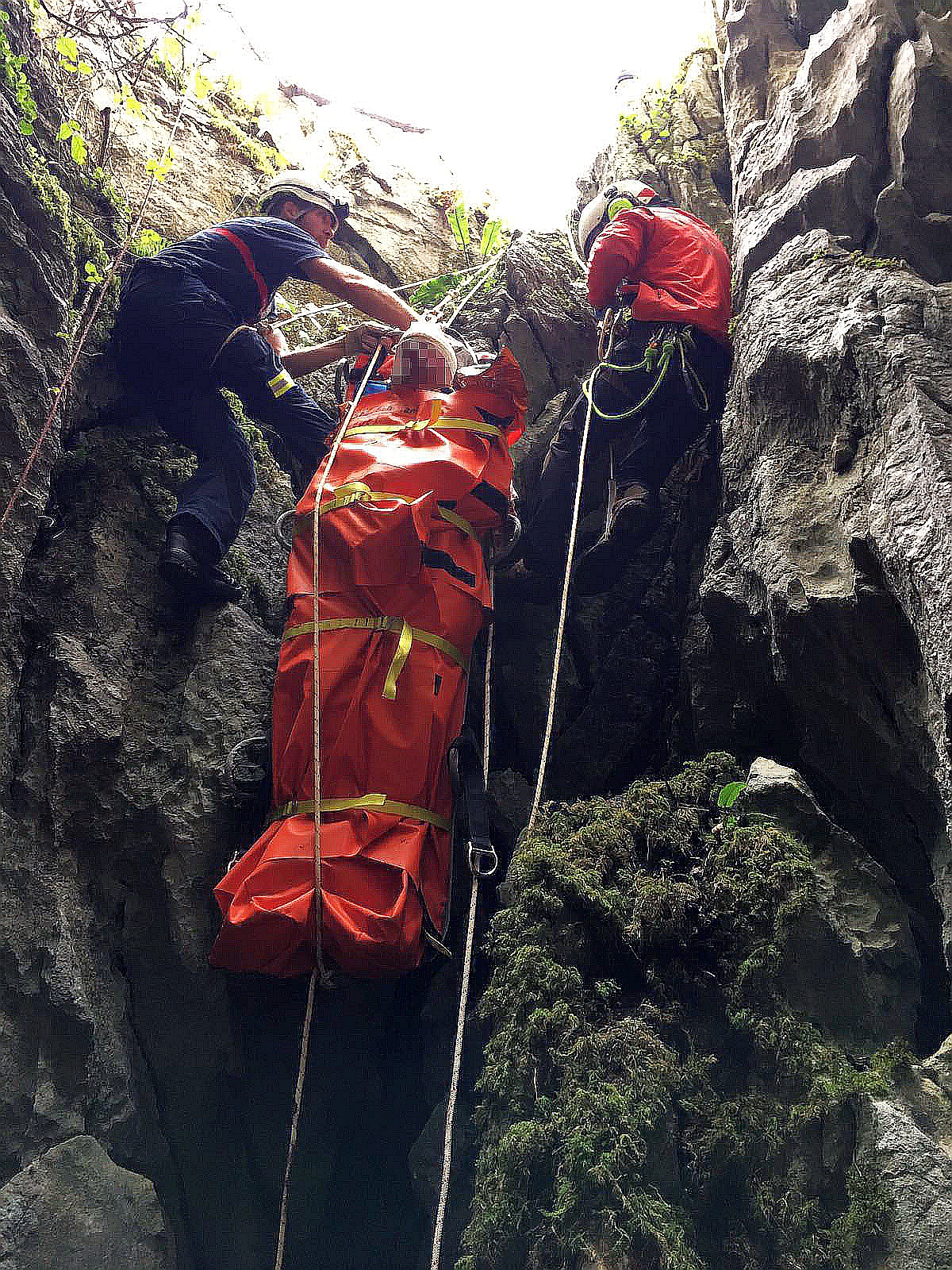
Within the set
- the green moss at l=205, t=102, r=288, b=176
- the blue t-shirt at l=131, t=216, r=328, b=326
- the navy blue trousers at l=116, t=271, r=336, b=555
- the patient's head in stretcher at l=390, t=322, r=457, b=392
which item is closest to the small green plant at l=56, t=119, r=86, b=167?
the blue t-shirt at l=131, t=216, r=328, b=326

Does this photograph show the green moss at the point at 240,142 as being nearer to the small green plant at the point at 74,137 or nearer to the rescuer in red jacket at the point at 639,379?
the small green plant at the point at 74,137

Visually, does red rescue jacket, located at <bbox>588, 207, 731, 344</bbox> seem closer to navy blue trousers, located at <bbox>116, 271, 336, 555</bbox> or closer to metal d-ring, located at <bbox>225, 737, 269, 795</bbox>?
navy blue trousers, located at <bbox>116, 271, 336, 555</bbox>

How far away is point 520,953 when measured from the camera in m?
2.80

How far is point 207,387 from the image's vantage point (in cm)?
431

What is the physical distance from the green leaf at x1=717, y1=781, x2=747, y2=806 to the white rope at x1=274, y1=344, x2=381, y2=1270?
1.45m

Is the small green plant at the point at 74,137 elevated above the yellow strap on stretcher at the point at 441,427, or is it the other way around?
the small green plant at the point at 74,137

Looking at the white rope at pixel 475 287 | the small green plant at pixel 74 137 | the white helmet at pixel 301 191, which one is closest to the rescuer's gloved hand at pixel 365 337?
the white helmet at pixel 301 191

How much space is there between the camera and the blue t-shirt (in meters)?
4.14

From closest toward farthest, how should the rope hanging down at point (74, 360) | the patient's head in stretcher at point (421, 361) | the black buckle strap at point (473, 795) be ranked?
1. the black buckle strap at point (473, 795)
2. the rope hanging down at point (74, 360)
3. the patient's head in stretcher at point (421, 361)

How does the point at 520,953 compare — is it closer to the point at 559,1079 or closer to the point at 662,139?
the point at 559,1079

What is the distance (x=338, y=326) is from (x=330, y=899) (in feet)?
14.8

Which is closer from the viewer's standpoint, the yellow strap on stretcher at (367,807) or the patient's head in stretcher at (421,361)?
the yellow strap on stretcher at (367,807)

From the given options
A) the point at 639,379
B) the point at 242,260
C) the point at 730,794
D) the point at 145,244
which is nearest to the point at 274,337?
the point at 145,244

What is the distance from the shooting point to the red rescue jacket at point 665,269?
14.4ft
